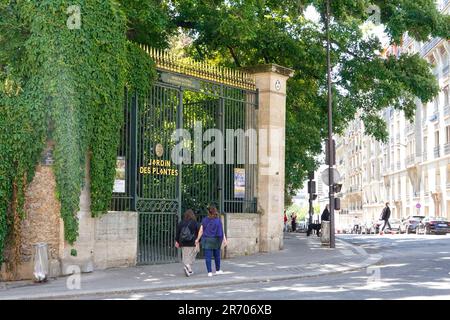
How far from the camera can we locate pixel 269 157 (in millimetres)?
20297

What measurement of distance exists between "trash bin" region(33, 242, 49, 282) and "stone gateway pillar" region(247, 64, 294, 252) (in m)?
7.91

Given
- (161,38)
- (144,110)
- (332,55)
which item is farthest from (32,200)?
(332,55)

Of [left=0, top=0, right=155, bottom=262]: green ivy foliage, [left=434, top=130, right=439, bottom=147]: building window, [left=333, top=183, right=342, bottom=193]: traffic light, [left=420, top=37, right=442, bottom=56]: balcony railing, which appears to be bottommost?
[left=333, top=183, right=342, bottom=193]: traffic light

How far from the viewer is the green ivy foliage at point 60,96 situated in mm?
14094

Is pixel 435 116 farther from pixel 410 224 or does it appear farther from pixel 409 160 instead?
pixel 410 224

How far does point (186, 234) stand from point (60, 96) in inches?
160

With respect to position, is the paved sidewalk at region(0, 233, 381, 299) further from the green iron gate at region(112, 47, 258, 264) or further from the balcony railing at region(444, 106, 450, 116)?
the balcony railing at region(444, 106, 450, 116)

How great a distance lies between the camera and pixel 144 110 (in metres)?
16.8

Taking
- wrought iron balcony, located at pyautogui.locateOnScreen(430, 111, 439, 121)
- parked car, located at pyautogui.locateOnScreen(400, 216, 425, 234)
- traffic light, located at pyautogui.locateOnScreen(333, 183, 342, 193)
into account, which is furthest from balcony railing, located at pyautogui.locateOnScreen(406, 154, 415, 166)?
traffic light, located at pyautogui.locateOnScreen(333, 183, 342, 193)

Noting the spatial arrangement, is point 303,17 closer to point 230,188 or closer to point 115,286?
point 230,188

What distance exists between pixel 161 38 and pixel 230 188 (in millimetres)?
6054

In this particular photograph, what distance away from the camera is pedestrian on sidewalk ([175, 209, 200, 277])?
14.6 metres

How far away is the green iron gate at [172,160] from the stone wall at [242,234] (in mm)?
365

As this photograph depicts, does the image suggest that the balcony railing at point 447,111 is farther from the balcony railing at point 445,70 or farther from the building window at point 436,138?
the building window at point 436,138
